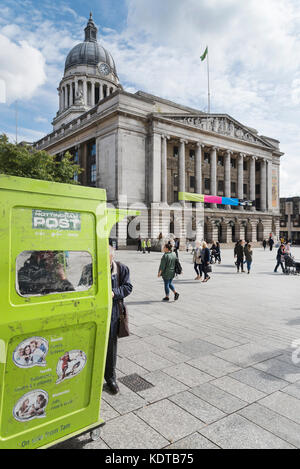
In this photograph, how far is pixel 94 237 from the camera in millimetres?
2689

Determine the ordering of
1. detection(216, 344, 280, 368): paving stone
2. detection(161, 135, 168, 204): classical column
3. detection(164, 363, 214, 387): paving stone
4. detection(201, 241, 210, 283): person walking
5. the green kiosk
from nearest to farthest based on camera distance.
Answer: the green kiosk, detection(164, 363, 214, 387): paving stone, detection(216, 344, 280, 368): paving stone, detection(201, 241, 210, 283): person walking, detection(161, 135, 168, 204): classical column

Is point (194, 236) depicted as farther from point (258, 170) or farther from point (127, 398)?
point (127, 398)

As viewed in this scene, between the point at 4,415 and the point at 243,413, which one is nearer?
the point at 4,415

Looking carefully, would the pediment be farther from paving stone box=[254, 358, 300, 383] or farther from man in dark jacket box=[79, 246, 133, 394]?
man in dark jacket box=[79, 246, 133, 394]

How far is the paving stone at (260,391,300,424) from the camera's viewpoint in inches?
126

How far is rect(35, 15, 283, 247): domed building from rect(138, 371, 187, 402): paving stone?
30926mm

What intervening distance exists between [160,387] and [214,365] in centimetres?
104

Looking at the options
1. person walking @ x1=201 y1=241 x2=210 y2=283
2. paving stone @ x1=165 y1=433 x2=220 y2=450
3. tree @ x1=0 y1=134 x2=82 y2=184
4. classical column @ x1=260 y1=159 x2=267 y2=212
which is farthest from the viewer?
classical column @ x1=260 y1=159 x2=267 y2=212

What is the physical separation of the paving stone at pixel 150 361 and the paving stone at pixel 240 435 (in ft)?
4.68

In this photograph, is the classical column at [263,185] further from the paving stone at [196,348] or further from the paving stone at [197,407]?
the paving stone at [197,407]

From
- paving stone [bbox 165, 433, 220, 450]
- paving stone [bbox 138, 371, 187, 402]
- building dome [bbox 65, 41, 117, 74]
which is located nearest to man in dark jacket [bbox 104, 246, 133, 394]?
paving stone [bbox 138, 371, 187, 402]

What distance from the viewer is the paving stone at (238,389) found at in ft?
11.6
